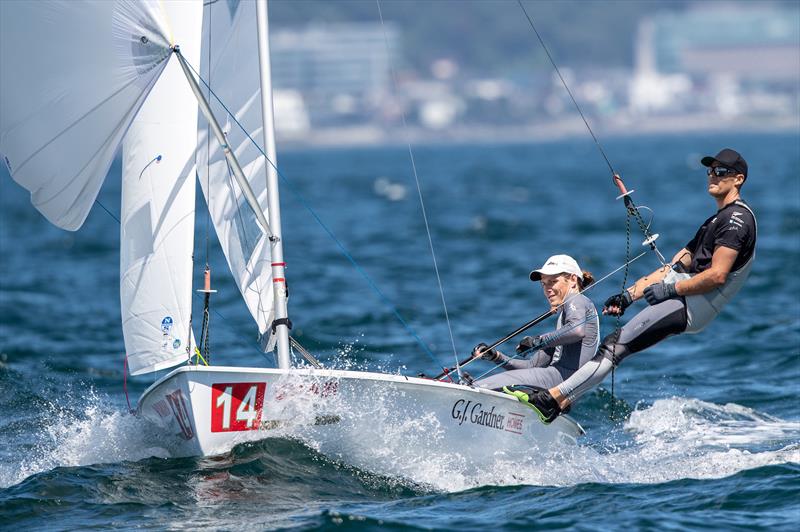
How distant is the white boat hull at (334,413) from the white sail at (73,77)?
5.68 feet

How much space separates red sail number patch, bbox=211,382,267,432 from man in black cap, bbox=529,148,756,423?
6.59 ft

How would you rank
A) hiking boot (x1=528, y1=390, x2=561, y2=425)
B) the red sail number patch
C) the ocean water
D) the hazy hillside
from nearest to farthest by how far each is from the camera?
the ocean water, the red sail number patch, hiking boot (x1=528, y1=390, x2=561, y2=425), the hazy hillside

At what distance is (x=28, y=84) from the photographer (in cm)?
874

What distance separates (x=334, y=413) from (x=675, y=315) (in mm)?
2570

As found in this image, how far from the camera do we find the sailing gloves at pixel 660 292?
356 inches

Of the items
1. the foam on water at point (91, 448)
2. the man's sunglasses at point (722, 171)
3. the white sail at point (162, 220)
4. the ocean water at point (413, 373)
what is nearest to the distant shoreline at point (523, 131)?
the ocean water at point (413, 373)

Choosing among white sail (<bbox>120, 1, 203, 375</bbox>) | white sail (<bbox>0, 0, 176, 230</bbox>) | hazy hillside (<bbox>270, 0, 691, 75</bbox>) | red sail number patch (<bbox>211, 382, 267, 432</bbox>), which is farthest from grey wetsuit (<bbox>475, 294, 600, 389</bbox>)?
hazy hillside (<bbox>270, 0, 691, 75</bbox>)

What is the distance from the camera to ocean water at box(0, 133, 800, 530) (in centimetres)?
840

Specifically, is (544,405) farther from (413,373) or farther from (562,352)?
(413,373)

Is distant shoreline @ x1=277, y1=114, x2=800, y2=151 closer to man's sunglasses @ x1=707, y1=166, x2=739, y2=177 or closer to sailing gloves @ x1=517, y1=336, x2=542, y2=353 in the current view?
sailing gloves @ x1=517, y1=336, x2=542, y2=353

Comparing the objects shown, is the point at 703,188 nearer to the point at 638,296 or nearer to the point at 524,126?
the point at 638,296

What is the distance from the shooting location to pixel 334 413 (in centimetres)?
880

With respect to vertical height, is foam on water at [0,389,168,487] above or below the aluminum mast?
below

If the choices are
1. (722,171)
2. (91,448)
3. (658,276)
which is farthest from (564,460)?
(91,448)
